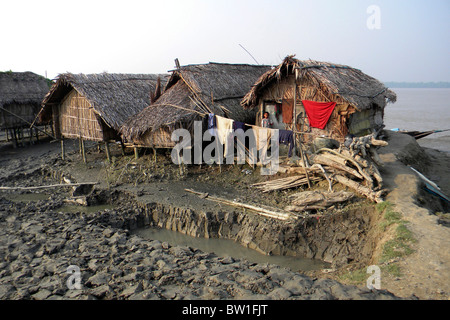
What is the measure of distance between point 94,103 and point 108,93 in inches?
39.7

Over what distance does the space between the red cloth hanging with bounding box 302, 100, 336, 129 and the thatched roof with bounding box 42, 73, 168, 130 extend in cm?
603

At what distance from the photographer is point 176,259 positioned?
708cm

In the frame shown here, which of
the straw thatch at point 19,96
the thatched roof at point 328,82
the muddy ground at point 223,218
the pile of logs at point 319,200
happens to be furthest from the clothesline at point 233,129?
the straw thatch at point 19,96

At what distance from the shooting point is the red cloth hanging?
11.2 m

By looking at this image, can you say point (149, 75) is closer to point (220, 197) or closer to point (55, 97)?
point (55, 97)

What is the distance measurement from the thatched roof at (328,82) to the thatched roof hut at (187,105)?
3.65ft

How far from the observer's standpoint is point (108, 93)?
45.4ft

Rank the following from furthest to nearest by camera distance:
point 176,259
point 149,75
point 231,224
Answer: point 149,75 < point 231,224 < point 176,259

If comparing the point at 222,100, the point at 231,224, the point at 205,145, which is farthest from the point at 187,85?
the point at 231,224

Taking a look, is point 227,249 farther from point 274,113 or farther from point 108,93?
point 108,93

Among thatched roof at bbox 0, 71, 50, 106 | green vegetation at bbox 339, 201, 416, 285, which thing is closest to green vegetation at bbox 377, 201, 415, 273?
green vegetation at bbox 339, 201, 416, 285

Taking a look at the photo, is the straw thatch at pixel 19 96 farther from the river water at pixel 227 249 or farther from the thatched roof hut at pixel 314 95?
the thatched roof hut at pixel 314 95
